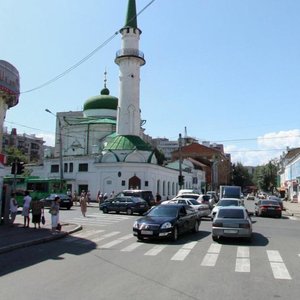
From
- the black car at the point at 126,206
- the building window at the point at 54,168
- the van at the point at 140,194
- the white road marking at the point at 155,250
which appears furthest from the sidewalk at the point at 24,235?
the building window at the point at 54,168

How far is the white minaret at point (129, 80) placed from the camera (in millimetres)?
58062

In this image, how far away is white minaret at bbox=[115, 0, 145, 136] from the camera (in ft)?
190

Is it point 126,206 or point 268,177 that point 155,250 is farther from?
point 268,177

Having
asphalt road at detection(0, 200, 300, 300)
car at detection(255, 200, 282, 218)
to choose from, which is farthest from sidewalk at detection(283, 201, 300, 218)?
asphalt road at detection(0, 200, 300, 300)

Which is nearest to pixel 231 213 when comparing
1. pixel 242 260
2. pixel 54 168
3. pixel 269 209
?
pixel 242 260

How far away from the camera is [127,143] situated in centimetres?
5656

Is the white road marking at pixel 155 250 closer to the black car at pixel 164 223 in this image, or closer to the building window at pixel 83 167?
the black car at pixel 164 223

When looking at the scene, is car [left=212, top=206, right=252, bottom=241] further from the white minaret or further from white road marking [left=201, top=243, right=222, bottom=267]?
the white minaret

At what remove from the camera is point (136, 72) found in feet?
195

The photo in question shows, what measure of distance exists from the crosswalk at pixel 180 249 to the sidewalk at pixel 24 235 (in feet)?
2.40

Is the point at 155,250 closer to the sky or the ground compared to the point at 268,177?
closer to the ground

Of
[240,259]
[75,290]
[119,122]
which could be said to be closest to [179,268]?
[240,259]

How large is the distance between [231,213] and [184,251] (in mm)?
4006

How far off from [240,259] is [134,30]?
49522 mm
